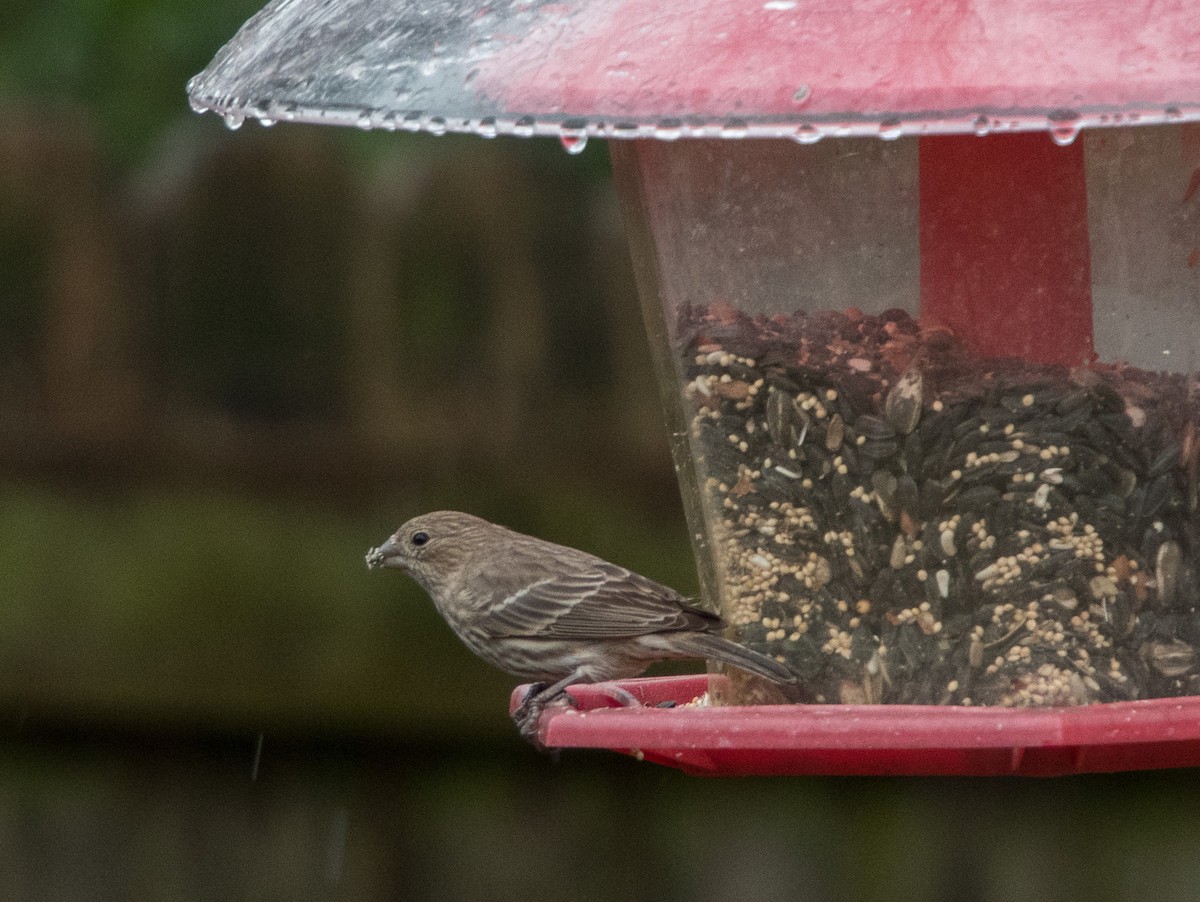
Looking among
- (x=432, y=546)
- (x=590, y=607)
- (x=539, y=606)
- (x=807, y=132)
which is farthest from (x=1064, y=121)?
(x=432, y=546)

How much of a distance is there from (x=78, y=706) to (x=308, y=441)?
3.09ft

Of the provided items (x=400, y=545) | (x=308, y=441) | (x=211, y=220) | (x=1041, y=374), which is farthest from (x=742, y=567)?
(x=211, y=220)

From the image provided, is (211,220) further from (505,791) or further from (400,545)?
(505,791)

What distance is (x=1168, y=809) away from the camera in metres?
5.05

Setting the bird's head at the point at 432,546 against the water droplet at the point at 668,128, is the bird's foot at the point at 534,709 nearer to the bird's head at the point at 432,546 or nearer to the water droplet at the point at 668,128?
the bird's head at the point at 432,546

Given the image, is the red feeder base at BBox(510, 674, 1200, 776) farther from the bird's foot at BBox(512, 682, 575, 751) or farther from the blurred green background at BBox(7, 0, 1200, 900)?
the blurred green background at BBox(7, 0, 1200, 900)

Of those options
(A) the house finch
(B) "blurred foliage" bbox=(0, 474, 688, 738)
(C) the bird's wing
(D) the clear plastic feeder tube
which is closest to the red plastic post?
(D) the clear plastic feeder tube

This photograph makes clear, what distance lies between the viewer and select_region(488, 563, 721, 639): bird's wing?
371 centimetres

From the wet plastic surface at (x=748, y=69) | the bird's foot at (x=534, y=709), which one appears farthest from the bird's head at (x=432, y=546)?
the wet plastic surface at (x=748, y=69)

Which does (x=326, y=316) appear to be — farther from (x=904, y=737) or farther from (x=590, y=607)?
(x=904, y=737)

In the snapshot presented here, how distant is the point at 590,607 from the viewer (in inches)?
153

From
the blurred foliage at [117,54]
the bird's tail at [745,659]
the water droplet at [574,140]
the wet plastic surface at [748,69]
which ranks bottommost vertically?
the bird's tail at [745,659]

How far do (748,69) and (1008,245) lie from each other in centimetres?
84

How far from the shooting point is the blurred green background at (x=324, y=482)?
4.74m
